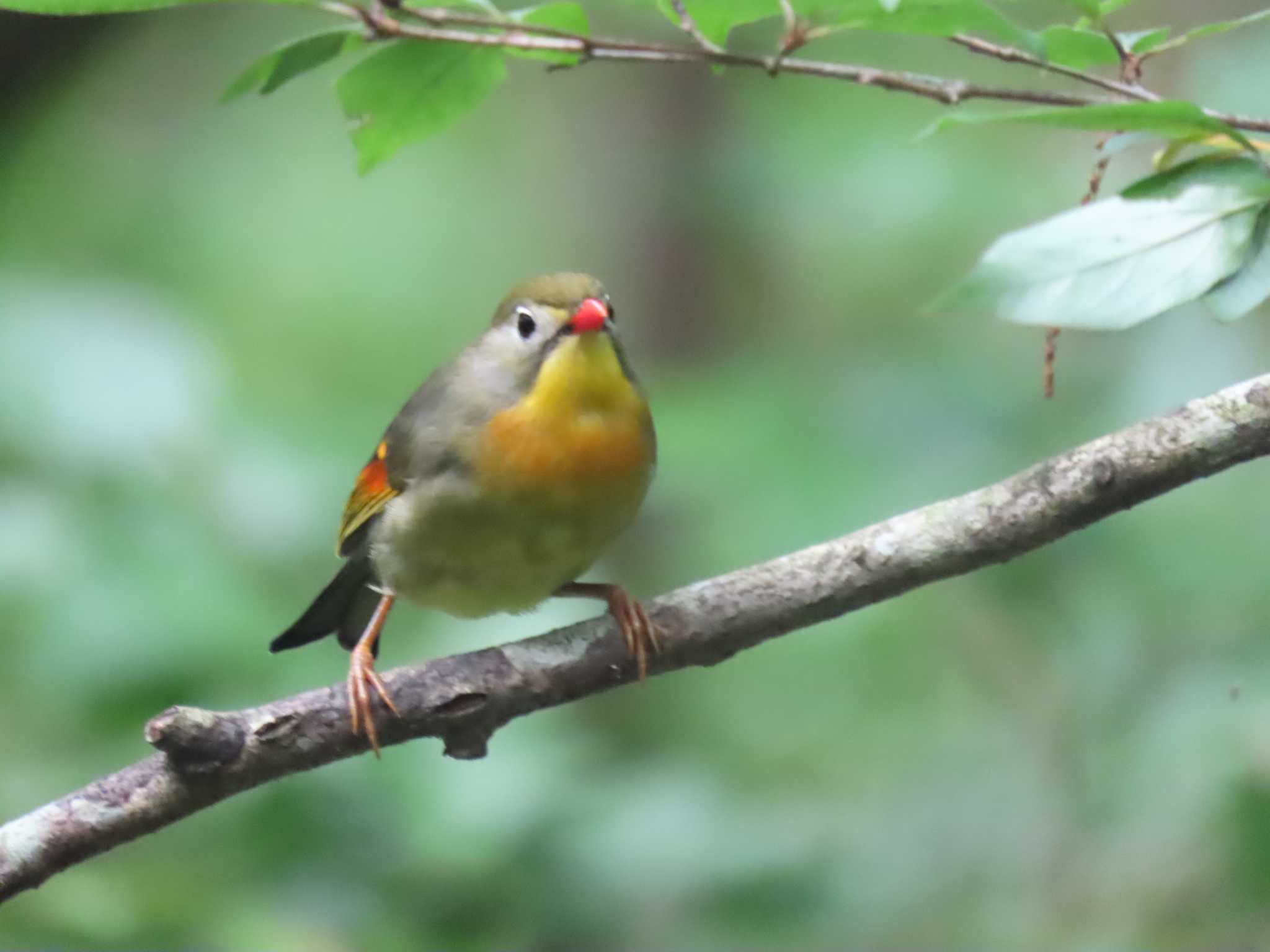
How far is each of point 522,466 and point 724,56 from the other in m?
1.17

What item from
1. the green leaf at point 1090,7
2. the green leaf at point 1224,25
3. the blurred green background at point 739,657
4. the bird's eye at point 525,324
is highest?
the green leaf at point 1090,7

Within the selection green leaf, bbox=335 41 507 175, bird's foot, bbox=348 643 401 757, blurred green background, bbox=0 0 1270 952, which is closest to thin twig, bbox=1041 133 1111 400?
blurred green background, bbox=0 0 1270 952

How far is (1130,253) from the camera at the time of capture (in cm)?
168

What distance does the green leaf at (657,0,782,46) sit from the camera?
5.60ft

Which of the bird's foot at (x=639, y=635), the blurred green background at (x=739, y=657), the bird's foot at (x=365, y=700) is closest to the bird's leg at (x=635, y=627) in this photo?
the bird's foot at (x=639, y=635)

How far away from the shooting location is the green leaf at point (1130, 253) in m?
1.60

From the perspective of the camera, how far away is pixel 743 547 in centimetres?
406

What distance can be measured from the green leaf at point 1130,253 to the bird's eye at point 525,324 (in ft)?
4.65

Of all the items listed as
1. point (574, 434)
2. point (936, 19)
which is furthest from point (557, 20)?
point (574, 434)

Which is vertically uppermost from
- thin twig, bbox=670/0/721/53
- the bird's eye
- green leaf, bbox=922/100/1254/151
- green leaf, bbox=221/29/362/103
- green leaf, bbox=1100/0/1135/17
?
green leaf, bbox=221/29/362/103

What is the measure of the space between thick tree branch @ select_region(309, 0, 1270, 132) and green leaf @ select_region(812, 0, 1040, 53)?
0.07 metres

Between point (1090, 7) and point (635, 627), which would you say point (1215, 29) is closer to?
point (1090, 7)

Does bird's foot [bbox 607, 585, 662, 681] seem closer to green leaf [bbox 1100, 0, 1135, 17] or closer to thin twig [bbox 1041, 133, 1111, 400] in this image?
thin twig [bbox 1041, 133, 1111, 400]

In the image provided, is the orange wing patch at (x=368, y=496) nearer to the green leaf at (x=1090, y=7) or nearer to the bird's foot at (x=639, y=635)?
the bird's foot at (x=639, y=635)
